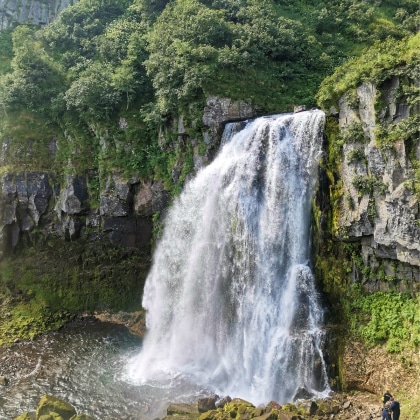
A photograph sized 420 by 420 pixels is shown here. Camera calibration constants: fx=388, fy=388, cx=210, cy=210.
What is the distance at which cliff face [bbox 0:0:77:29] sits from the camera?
1752 inches

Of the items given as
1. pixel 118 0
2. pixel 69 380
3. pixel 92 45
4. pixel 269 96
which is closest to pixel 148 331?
pixel 69 380

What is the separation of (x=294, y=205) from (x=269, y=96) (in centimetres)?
850

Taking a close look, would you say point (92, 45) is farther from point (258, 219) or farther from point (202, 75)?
point (258, 219)

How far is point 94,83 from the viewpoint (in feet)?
88.4

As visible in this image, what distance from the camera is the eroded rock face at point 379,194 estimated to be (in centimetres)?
1562

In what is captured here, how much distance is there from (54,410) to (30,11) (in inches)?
1783

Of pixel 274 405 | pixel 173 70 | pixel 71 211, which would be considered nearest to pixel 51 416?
pixel 274 405

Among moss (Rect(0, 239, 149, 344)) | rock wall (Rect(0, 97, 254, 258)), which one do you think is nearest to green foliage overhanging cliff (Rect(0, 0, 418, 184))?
rock wall (Rect(0, 97, 254, 258))

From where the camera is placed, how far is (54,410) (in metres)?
15.6

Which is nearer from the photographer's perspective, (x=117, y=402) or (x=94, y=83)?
(x=117, y=402)

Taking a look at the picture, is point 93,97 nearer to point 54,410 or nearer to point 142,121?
point 142,121

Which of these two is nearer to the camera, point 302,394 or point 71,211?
point 302,394

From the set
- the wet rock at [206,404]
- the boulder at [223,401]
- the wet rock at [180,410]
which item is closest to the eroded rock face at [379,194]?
the boulder at [223,401]

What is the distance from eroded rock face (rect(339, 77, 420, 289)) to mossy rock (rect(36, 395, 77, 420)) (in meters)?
14.0
